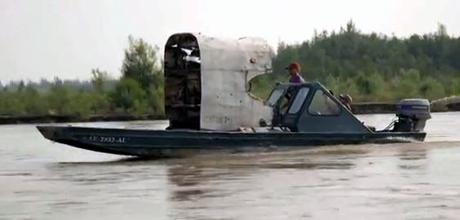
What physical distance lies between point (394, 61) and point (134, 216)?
236 feet

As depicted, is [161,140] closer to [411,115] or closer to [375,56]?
[411,115]

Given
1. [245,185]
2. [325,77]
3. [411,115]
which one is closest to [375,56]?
[325,77]

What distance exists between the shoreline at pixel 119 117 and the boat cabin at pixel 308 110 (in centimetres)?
3028

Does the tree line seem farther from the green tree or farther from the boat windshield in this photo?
the boat windshield

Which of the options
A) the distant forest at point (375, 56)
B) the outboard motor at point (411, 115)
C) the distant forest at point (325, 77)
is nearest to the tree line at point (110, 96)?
the distant forest at point (325, 77)

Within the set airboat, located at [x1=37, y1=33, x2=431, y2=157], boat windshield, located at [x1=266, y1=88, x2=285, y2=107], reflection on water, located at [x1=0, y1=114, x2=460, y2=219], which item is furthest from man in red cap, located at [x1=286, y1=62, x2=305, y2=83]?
reflection on water, located at [x1=0, y1=114, x2=460, y2=219]

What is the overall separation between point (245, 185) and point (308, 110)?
21.8 ft

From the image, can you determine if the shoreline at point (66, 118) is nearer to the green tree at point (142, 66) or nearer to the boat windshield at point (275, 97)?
the green tree at point (142, 66)

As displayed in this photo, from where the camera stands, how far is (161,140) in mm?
23109

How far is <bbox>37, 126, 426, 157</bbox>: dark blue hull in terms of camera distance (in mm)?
22766

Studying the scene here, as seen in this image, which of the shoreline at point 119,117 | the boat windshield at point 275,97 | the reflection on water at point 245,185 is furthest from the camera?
the shoreline at point 119,117

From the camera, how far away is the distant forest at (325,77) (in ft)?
199

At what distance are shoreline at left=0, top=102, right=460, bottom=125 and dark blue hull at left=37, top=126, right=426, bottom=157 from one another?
103 feet

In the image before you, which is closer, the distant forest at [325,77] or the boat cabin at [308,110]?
the boat cabin at [308,110]
